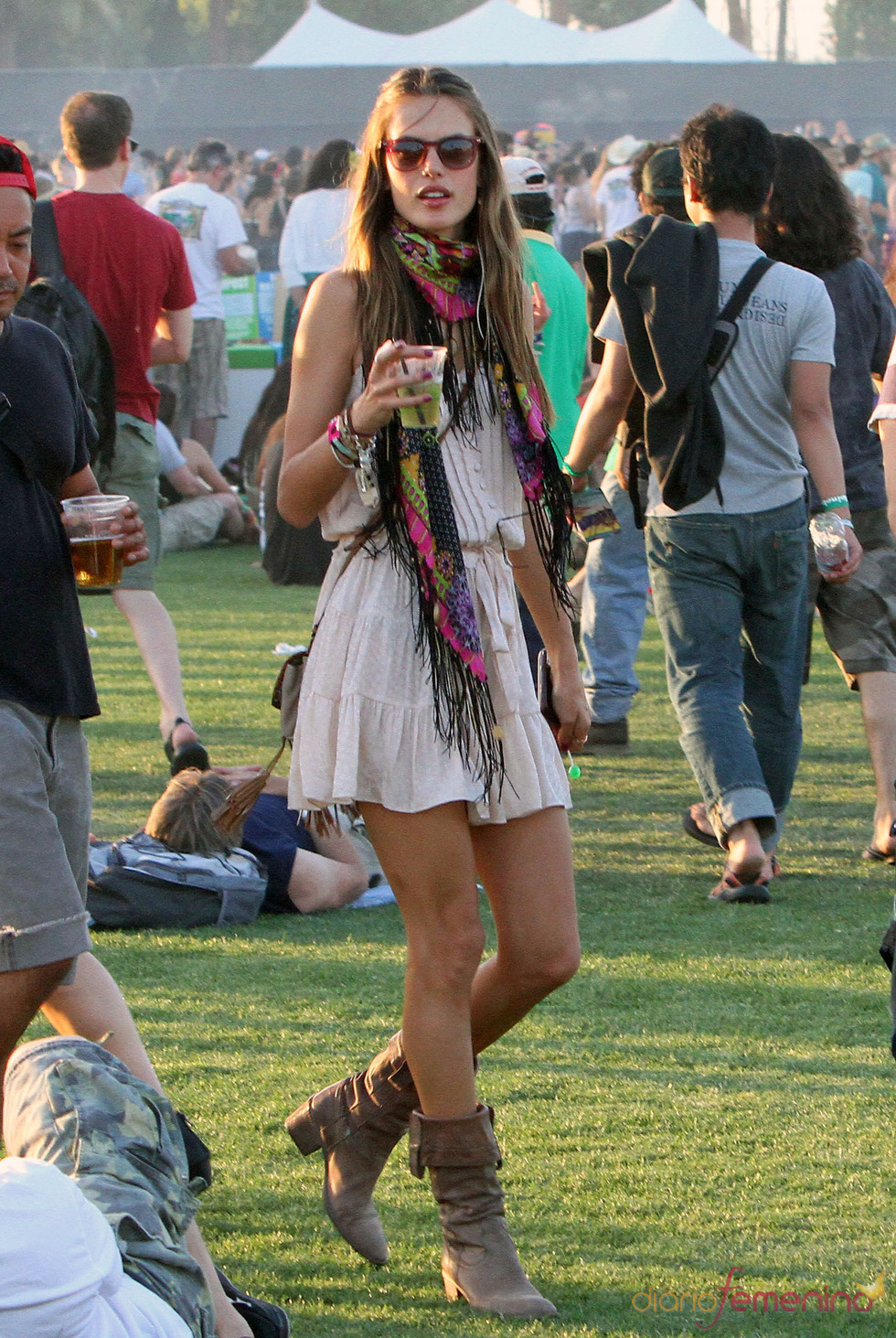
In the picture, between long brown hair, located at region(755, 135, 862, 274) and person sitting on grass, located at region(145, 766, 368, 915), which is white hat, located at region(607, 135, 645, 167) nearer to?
long brown hair, located at region(755, 135, 862, 274)

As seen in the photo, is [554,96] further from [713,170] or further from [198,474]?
[713,170]

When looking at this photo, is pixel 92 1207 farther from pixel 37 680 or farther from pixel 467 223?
pixel 467 223

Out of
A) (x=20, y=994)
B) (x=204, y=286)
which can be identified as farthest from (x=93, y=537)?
(x=204, y=286)

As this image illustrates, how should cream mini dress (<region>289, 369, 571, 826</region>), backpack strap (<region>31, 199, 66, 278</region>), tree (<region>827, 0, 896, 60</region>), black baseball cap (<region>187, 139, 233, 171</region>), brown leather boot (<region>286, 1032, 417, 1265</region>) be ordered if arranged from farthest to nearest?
1. tree (<region>827, 0, 896, 60</region>)
2. black baseball cap (<region>187, 139, 233, 171</region>)
3. backpack strap (<region>31, 199, 66, 278</region>)
4. brown leather boot (<region>286, 1032, 417, 1265</region>)
5. cream mini dress (<region>289, 369, 571, 826</region>)

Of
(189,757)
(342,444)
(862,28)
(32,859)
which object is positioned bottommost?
(189,757)

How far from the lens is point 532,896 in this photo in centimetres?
295

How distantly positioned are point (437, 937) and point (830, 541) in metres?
2.47

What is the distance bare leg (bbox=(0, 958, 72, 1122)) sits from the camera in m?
2.62

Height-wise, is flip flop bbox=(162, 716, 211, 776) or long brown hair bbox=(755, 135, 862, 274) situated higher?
long brown hair bbox=(755, 135, 862, 274)

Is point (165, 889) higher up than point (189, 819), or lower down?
lower down

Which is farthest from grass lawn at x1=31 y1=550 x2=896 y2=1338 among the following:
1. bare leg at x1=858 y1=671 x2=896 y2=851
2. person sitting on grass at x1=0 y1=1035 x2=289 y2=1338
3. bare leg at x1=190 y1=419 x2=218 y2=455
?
bare leg at x1=190 y1=419 x2=218 y2=455

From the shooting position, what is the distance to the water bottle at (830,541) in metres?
4.92

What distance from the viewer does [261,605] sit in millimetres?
10766

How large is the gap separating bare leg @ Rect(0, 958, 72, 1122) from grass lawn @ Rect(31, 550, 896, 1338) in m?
0.69
